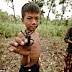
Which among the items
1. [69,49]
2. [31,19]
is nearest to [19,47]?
[31,19]

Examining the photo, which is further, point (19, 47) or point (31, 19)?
point (31, 19)

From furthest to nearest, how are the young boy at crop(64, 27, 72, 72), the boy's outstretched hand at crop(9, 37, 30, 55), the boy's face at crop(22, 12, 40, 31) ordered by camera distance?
the young boy at crop(64, 27, 72, 72) < the boy's face at crop(22, 12, 40, 31) < the boy's outstretched hand at crop(9, 37, 30, 55)

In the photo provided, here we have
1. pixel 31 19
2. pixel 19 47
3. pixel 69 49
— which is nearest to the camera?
pixel 19 47

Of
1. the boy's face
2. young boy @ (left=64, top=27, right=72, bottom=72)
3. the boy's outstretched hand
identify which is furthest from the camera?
young boy @ (left=64, top=27, right=72, bottom=72)

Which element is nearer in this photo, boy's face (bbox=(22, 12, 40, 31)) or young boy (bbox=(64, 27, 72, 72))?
boy's face (bbox=(22, 12, 40, 31))

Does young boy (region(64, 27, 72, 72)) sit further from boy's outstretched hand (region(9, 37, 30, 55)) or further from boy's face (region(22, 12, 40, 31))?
boy's outstretched hand (region(9, 37, 30, 55))

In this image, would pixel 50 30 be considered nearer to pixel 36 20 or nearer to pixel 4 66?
pixel 4 66

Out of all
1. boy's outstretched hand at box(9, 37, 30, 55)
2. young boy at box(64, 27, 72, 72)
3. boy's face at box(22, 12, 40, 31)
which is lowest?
young boy at box(64, 27, 72, 72)

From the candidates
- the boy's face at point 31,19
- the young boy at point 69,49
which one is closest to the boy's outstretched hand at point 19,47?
the boy's face at point 31,19

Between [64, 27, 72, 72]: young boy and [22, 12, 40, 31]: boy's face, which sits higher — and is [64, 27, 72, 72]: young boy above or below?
below

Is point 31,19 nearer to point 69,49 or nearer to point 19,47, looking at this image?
point 19,47

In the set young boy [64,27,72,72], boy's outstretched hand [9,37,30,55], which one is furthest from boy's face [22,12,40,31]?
young boy [64,27,72,72]

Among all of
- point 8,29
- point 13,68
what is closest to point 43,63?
point 13,68

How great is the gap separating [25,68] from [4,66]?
4.94 feet
